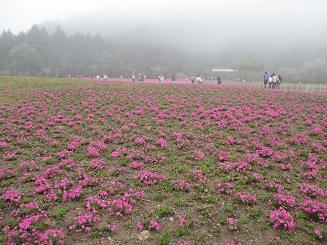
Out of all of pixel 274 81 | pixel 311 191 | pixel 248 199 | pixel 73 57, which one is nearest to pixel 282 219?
pixel 248 199

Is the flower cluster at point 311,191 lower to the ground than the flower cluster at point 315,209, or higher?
higher

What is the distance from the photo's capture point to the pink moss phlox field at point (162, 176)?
8.29 metres

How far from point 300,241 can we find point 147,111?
16.2m

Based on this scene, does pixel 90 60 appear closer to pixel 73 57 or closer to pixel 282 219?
pixel 73 57

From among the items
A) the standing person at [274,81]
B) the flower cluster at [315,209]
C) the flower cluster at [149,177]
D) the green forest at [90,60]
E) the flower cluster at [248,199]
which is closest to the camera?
the flower cluster at [315,209]

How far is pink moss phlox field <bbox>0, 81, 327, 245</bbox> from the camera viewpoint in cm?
829

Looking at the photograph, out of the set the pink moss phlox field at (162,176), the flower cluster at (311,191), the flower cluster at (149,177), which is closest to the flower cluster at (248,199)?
the pink moss phlox field at (162,176)

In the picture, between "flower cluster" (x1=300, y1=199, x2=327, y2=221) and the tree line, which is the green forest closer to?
the tree line

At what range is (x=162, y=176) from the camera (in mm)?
11297

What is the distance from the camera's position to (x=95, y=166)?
12.1 meters

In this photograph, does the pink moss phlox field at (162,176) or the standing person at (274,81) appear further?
the standing person at (274,81)

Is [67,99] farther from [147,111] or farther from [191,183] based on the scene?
[191,183]

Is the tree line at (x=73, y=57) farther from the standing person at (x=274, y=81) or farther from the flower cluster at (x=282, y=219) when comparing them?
the flower cluster at (x=282, y=219)

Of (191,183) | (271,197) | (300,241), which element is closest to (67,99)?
(191,183)
